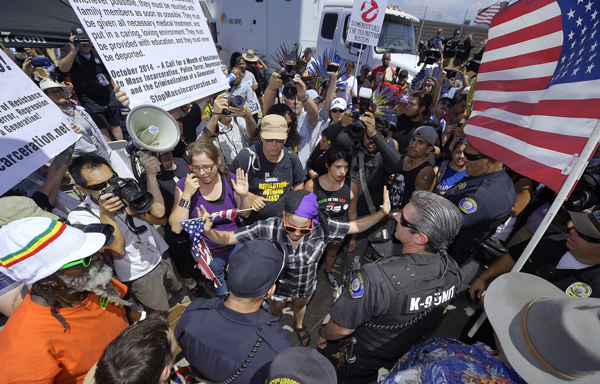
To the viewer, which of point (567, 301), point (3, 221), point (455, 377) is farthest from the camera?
point (3, 221)

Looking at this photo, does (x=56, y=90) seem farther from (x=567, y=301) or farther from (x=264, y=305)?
(x=567, y=301)

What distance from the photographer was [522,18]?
2047 millimetres

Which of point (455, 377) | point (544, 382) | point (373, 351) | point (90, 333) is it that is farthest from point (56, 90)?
point (544, 382)

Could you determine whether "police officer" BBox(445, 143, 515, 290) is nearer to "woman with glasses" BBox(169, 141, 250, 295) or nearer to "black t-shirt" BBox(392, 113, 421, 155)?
"black t-shirt" BBox(392, 113, 421, 155)

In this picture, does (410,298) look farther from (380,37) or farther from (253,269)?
(380,37)

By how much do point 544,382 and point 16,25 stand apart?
277 inches

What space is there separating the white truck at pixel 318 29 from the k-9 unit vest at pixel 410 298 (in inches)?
312

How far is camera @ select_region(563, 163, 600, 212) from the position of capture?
2764 millimetres

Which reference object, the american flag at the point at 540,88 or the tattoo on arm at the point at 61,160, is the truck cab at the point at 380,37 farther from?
the tattoo on arm at the point at 61,160

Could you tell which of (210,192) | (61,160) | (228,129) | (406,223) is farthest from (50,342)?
(228,129)

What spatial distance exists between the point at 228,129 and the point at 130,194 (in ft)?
5.93

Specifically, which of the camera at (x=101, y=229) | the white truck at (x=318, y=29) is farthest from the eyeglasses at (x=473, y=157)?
the white truck at (x=318, y=29)

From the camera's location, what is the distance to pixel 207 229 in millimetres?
2191

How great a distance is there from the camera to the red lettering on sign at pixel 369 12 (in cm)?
447
